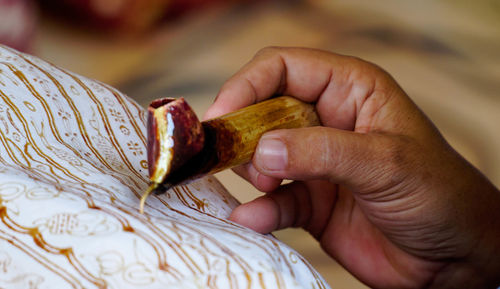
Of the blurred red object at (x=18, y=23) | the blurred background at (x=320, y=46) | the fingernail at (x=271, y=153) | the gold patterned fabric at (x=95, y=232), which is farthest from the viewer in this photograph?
the blurred background at (x=320, y=46)

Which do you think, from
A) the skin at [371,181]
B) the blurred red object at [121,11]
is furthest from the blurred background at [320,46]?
the skin at [371,181]

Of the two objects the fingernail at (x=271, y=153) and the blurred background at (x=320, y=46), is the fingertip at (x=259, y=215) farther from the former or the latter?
the blurred background at (x=320, y=46)

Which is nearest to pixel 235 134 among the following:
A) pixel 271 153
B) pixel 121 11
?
pixel 271 153

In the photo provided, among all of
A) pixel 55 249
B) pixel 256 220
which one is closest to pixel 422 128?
pixel 256 220

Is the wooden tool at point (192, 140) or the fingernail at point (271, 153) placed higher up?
the wooden tool at point (192, 140)

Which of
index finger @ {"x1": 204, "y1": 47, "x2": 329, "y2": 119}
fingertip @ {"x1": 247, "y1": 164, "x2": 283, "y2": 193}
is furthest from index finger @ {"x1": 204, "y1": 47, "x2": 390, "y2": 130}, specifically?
fingertip @ {"x1": 247, "y1": 164, "x2": 283, "y2": 193}

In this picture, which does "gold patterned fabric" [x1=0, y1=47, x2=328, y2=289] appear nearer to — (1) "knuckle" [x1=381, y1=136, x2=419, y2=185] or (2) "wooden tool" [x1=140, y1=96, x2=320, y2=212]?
(2) "wooden tool" [x1=140, y1=96, x2=320, y2=212]

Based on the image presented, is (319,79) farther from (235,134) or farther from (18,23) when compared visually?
(18,23)

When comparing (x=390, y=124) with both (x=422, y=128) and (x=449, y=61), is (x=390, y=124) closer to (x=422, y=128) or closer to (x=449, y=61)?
(x=422, y=128)
